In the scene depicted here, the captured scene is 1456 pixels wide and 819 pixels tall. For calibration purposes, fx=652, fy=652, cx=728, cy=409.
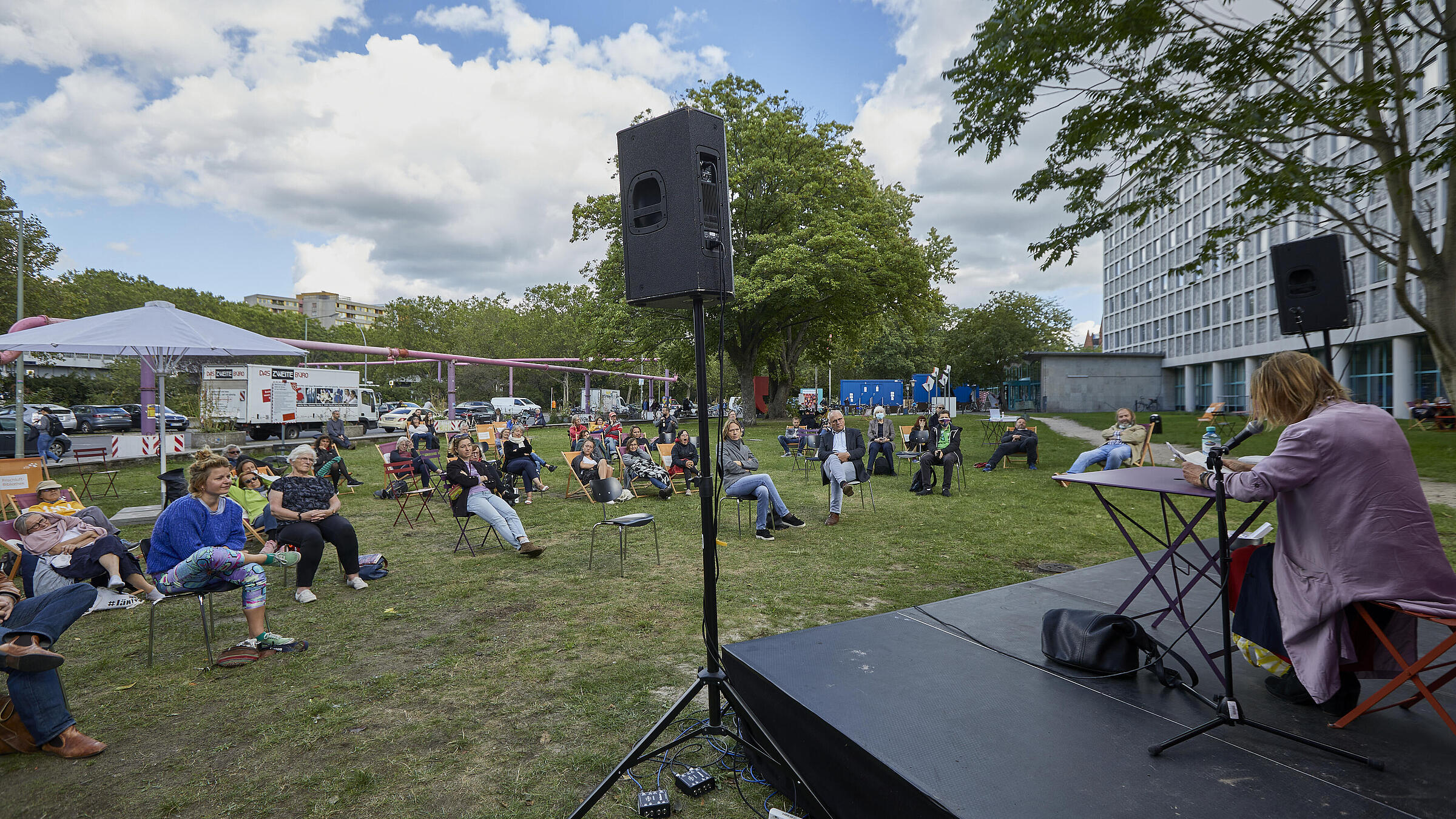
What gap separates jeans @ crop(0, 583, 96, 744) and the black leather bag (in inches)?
171

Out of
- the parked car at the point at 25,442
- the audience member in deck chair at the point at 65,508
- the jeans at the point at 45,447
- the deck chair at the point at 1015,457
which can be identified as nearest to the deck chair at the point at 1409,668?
the audience member in deck chair at the point at 65,508

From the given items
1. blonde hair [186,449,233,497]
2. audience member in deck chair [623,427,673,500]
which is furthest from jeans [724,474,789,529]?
blonde hair [186,449,233,497]

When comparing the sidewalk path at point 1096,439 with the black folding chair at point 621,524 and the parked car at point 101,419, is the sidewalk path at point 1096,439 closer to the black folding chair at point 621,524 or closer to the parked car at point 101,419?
the black folding chair at point 621,524

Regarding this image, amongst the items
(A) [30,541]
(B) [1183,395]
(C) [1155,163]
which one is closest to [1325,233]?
(C) [1155,163]

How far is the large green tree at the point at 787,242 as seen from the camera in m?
21.6

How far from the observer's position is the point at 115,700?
3.38 metres

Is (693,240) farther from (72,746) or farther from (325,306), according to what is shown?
(325,306)

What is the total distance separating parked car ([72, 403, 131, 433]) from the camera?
25703 mm

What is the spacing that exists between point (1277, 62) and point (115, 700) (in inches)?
429

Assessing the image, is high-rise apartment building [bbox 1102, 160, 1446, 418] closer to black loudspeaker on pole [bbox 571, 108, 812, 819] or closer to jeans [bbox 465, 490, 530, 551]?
black loudspeaker on pole [bbox 571, 108, 812, 819]

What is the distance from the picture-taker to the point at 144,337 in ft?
23.1

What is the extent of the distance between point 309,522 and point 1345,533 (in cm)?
625

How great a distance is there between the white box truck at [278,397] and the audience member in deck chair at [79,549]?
19.2 m

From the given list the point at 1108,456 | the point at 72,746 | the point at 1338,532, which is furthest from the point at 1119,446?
the point at 72,746
